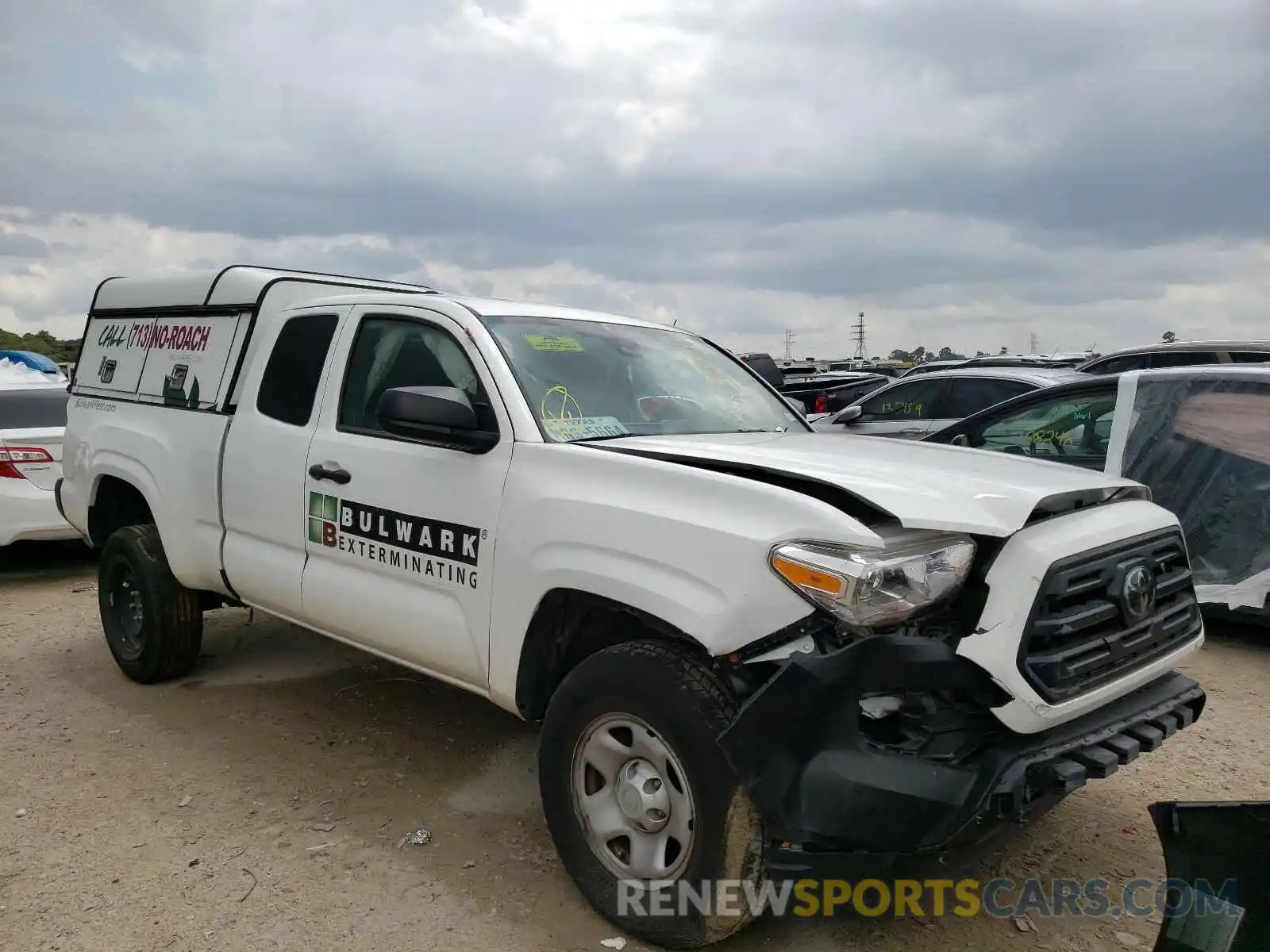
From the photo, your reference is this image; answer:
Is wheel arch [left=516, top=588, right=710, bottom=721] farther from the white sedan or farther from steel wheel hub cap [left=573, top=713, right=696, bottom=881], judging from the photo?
the white sedan

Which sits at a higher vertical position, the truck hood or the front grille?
the truck hood

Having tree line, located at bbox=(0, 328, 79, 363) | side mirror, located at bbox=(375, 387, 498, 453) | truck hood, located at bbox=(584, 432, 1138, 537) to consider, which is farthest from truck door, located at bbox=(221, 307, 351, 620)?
tree line, located at bbox=(0, 328, 79, 363)

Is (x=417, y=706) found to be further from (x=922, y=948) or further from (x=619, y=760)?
(x=922, y=948)

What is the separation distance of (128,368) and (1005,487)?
186 inches

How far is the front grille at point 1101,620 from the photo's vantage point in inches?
98.3

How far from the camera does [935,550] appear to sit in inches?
99.9

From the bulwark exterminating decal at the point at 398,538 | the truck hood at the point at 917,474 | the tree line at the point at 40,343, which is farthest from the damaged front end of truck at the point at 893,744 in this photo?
the tree line at the point at 40,343

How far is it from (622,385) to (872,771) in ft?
6.14

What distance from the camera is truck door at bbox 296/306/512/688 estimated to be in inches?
131

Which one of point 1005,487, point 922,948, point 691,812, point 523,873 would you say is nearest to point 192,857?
point 523,873

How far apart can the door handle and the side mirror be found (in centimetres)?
50

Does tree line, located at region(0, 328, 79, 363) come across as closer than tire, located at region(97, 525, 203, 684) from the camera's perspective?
No

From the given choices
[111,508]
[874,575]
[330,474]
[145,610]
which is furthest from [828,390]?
[874,575]
